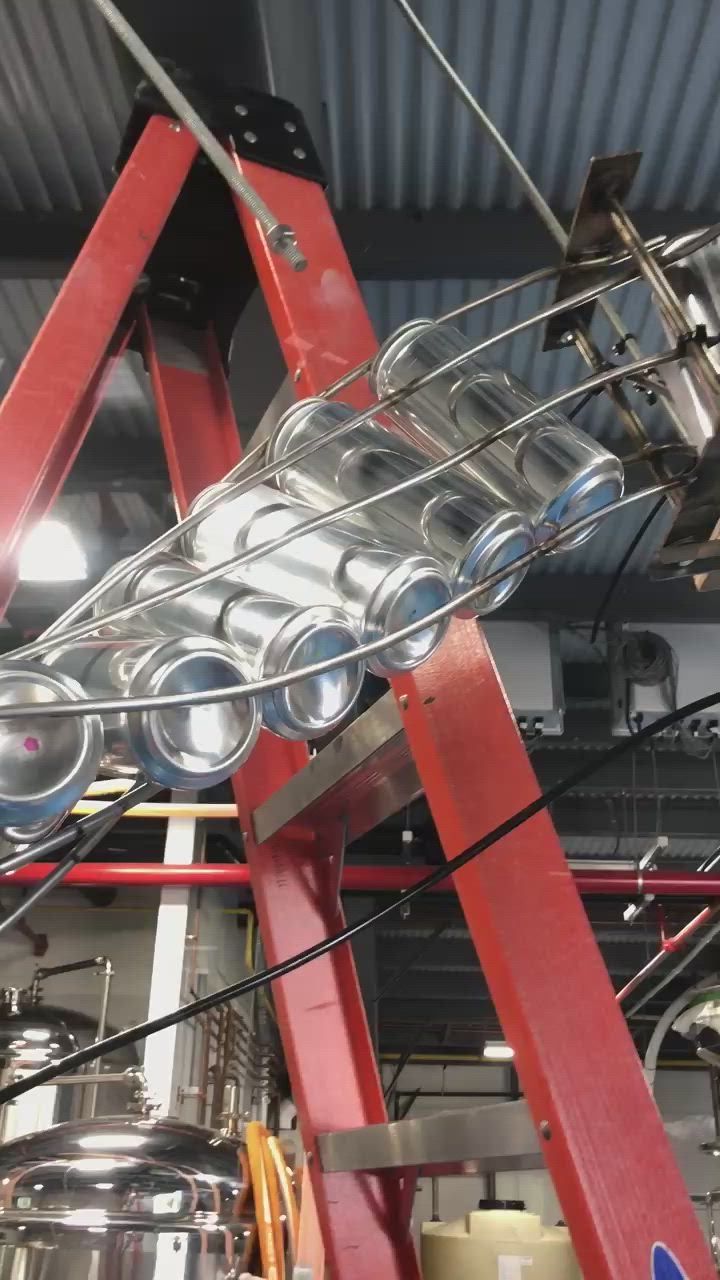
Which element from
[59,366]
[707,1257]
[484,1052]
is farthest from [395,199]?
[484,1052]

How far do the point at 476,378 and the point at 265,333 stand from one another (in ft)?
4.60

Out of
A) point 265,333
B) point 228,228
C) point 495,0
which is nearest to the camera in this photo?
point 228,228

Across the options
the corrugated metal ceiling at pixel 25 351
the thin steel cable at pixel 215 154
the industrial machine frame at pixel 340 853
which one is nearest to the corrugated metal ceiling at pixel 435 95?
the corrugated metal ceiling at pixel 25 351

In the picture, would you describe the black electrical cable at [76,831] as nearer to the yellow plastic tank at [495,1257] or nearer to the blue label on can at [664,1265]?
the blue label on can at [664,1265]

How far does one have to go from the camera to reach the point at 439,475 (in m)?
0.71

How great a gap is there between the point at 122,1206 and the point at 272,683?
1073mm

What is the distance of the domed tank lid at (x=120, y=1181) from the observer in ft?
4.21

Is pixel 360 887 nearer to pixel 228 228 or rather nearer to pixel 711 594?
pixel 711 594

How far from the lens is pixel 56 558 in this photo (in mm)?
3523

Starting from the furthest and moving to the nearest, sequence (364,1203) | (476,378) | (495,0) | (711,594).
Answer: (711,594) < (495,0) < (364,1203) < (476,378)

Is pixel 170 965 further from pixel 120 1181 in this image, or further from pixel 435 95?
pixel 435 95

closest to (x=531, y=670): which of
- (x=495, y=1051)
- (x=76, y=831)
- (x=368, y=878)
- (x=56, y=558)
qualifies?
(x=368, y=878)

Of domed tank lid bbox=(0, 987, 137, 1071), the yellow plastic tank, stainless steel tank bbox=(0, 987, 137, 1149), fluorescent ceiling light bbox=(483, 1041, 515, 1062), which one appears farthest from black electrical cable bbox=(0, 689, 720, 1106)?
fluorescent ceiling light bbox=(483, 1041, 515, 1062)

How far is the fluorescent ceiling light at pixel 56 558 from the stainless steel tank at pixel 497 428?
105 inches
